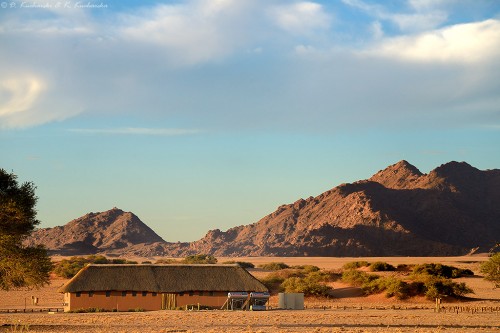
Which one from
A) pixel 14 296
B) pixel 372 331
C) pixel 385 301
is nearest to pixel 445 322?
pixel 372 331

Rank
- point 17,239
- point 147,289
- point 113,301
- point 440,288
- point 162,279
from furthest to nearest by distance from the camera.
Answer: point 440,288 → point 162,279 → point 147,289 → point 113,301 → point 17,239

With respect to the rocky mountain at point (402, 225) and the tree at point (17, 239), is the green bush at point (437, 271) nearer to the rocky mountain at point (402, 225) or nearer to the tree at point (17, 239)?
the tree at point (17, 239)

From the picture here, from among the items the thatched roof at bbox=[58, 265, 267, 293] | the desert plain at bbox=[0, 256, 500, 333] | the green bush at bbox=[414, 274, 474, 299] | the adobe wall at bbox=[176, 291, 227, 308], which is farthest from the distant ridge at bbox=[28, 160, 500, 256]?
the adobe wall at bbox=[176, 291, 227, 308]

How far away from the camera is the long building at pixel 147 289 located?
2149 inches

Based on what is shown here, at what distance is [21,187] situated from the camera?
3950cm

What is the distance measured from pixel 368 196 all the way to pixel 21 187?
15585cm

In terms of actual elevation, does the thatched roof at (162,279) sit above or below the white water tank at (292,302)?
above

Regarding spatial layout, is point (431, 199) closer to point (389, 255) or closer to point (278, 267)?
point (389, 255)

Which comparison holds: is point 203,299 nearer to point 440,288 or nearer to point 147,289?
point 147,289

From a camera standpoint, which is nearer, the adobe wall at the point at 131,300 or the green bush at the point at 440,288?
the adobe wall at the point at 131,300

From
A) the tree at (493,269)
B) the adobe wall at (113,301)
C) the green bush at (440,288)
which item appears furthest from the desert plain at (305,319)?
the adobe wall at (113,301)

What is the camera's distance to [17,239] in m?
38.5

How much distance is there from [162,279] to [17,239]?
1950 cm

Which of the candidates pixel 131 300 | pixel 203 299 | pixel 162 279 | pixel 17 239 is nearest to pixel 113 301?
pixel 131 300
